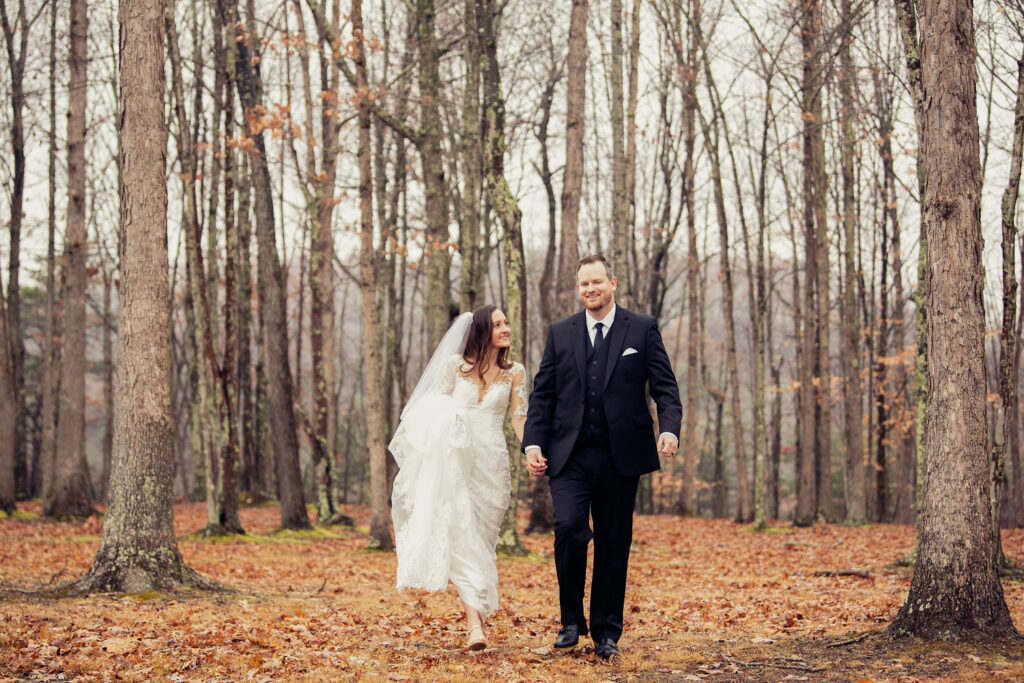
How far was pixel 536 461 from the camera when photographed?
17.1 feet

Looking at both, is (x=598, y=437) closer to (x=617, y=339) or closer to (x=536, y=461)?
(x=536, y=461)

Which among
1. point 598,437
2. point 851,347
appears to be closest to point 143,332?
point 598,437

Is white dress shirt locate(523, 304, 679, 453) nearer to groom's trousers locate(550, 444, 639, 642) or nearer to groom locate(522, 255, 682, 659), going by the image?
groom locate(522, 255, 682, 659)

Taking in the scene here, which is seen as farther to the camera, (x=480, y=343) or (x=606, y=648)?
(x=480, y=343)

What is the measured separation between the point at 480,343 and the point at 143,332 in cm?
335

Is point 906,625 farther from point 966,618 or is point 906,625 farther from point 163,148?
point 163,148

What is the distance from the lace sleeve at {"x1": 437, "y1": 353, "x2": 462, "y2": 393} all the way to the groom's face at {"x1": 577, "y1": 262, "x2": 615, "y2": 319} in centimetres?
127

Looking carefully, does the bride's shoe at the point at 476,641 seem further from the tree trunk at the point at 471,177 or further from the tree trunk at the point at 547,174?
the tree trunk at the point at 547,174

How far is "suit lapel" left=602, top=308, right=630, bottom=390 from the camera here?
5.22 meters

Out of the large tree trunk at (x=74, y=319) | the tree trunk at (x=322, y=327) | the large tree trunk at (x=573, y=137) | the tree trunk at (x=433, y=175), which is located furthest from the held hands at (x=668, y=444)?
the large tree trunk at (x=74, y=319)

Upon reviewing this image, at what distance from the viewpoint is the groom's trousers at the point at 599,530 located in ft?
17.1

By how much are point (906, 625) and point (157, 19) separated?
25.5 feet

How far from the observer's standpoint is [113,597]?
682cm

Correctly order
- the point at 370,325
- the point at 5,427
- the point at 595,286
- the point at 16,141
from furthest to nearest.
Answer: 1. the point at 16,141
2. the point at 5,427
3. the point at 370,325
4. the point at 595,286
